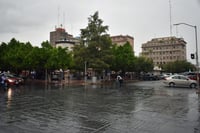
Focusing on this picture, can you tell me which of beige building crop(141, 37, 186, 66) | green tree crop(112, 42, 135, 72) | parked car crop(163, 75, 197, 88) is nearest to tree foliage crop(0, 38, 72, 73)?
green tree crop(112, 42, 135, 72)

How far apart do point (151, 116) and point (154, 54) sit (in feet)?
456

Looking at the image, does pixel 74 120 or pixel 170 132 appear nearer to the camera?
pixel 170 132

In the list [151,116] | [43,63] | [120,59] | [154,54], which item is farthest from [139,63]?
[154,54]

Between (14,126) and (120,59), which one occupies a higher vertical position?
(120,59)

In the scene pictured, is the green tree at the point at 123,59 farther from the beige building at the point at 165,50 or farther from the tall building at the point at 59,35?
the beige building at the point at 165,50

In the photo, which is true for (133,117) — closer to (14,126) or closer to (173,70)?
(14,126)

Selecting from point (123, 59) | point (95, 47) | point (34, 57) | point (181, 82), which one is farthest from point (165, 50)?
point (181, 82)

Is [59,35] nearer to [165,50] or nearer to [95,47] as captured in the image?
[165,50]

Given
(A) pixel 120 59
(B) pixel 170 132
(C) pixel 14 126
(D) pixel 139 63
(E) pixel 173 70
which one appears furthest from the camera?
(E) pixel 173 70

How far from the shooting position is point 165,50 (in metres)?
139

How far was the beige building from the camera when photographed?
13412 centimetres

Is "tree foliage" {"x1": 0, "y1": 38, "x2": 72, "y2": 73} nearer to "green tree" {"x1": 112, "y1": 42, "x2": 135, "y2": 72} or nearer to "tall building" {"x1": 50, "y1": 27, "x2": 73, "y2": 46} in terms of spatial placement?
"green tree" {"x1": 112, "y1": 42, "x2": 135, "y2": 72}

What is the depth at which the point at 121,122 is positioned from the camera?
8.63 meters

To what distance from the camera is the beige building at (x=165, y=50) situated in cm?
13412
